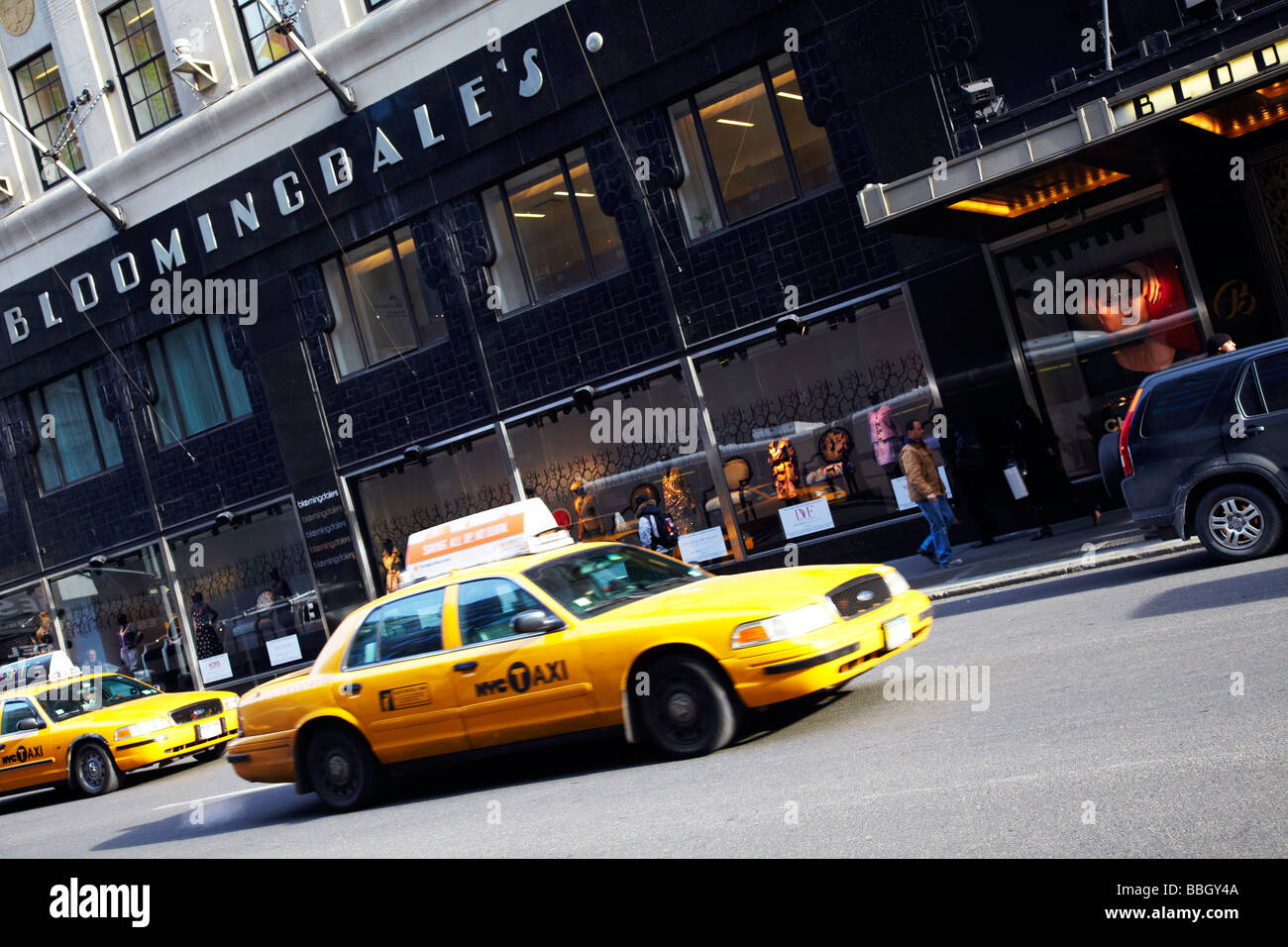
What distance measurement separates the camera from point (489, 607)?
8266 mm

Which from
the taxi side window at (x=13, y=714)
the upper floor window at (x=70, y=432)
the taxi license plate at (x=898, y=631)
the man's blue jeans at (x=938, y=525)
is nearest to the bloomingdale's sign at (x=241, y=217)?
the upper floor window at (x=70, y=432)

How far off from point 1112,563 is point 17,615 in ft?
78.7

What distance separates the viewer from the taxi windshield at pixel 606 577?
26.6ft

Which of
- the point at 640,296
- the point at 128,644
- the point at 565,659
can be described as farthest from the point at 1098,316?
the point at 128,644

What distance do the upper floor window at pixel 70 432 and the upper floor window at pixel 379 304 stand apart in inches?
267

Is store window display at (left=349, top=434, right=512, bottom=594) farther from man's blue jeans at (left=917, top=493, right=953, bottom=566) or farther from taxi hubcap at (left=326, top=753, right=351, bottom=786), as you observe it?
taxi hubcap at (left=326, top=753, right=351, bottom=786)

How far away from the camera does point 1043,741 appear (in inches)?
232

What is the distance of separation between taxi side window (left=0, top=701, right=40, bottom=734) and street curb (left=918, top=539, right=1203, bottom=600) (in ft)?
37.3

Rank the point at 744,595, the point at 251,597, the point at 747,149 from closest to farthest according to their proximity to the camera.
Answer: the point at 744,595 → the point at 747,149 → the point at 251,597

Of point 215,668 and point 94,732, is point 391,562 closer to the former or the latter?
point 215,668

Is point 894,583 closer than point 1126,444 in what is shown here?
Yes

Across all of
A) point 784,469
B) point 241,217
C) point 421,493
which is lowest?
point 784,469

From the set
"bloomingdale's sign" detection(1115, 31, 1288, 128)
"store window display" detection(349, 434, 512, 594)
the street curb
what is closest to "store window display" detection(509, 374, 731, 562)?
"store window display" detection(349, 434, 512, 594)

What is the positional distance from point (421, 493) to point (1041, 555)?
11.2m
